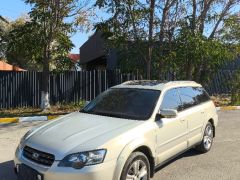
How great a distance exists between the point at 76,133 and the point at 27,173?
2.67ft

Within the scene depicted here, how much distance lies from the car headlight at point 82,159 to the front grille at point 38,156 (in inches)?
7.1

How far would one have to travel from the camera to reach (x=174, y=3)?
597 inches

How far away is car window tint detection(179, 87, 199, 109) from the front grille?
3035mm

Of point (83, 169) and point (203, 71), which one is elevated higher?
point (203, 71)

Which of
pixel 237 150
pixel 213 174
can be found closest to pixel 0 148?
pixel 213 174

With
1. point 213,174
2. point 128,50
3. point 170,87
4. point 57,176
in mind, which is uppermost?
point 128,50

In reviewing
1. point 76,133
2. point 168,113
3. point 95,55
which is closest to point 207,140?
point 168,113

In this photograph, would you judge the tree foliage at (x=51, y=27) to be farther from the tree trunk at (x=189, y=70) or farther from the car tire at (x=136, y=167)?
the car tire at (x=136, y=167)

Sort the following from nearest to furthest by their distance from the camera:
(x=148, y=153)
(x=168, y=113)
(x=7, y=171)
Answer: (x=148, y=153)
(x=168, y=113)
(x=7, y=171)

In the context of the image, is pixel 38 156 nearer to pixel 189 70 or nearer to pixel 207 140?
pixel 207 140

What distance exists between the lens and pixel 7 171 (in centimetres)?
668

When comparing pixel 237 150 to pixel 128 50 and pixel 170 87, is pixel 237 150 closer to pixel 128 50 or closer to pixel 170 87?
pixel 170 87

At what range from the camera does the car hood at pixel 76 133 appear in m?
5.04

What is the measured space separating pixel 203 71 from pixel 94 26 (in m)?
6.60
